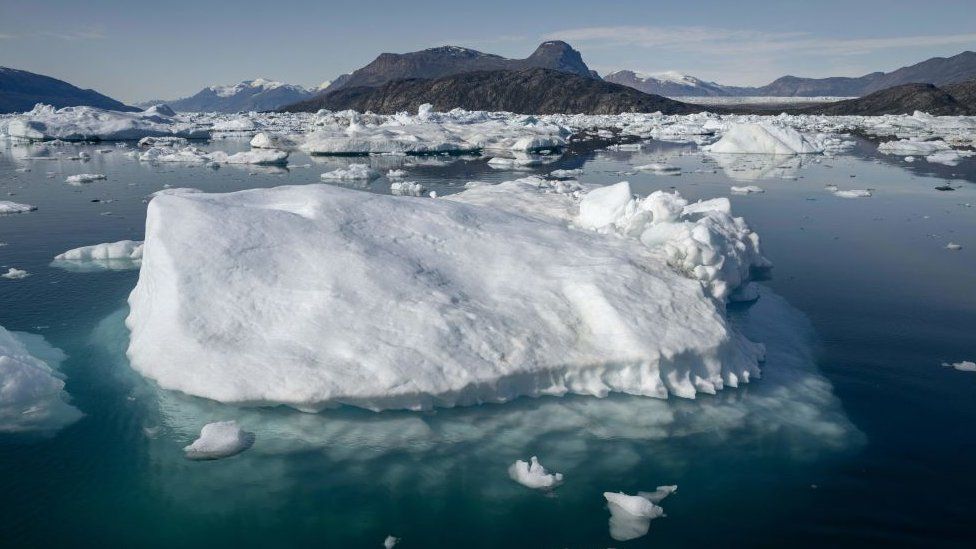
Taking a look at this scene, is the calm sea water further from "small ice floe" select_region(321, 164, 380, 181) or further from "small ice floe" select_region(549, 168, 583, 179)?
"small ice floe" select_region(549, 168, 583, 179)

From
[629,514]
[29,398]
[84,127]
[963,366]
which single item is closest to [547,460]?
[629,514]

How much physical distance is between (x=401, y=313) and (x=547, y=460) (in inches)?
90.0

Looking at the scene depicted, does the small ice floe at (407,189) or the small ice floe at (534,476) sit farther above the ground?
the small ice floe at (407,189)

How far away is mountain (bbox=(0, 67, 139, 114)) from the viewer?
12219cm

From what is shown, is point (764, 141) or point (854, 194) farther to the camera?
point (764, 141)

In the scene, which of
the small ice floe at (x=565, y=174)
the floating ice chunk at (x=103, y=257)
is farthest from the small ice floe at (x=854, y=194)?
the floating ice chunk at (x=103, y=257)

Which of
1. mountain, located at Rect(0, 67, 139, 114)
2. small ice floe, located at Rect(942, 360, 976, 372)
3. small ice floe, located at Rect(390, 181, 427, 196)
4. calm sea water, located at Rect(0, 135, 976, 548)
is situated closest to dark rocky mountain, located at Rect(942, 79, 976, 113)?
small ice floe, located at Rect(390, 181, 427, 196)

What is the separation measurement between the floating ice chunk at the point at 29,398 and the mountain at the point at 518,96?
105429 millimetres

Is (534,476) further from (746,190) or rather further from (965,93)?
(965,93)

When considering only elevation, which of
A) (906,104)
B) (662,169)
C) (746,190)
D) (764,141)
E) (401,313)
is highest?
(906,104)

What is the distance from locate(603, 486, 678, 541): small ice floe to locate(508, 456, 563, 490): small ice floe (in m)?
0.43

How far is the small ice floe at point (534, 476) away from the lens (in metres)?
5.07

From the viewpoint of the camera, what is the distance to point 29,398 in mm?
6109

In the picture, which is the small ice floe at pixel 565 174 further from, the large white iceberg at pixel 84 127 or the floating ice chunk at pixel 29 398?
the large white iceberg at pixel 84 127
